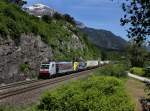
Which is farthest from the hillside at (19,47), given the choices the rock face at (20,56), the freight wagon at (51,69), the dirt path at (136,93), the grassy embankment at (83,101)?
the grassy embankment at (83,101)

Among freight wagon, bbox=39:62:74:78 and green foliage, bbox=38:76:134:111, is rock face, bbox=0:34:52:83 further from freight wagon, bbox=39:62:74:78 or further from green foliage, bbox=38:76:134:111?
green foliage, bbox=38:76:134:111

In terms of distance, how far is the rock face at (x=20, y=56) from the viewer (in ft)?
163

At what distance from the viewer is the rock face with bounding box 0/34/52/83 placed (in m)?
49.6

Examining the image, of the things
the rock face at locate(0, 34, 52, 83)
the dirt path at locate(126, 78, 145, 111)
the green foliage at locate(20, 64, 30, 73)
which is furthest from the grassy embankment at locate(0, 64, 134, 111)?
the green foliage at locate(20, 64, 30, 73)

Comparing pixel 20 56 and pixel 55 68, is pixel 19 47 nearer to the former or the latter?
pixel 20 56

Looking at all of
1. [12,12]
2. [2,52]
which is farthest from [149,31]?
[12,12]

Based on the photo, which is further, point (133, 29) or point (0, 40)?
point (0, 40)

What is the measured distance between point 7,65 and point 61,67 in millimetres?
16840

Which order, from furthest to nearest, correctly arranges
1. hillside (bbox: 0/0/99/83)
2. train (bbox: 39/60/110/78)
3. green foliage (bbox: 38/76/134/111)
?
train (bbox: 39/60/110/78) → hillside (bbox: 0/0/99/83) → green foliage (bbox: 38/76/134/111)

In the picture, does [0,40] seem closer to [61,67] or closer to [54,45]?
[61,67]

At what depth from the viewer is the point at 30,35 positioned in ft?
205

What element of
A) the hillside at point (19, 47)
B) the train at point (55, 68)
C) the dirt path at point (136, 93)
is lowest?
the dirt path at point (136, 93)

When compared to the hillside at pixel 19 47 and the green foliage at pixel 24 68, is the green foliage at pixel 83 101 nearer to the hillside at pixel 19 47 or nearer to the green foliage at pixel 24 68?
the hillside at pixel 19 47

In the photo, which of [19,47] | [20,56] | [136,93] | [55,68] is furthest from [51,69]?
[136,93]
